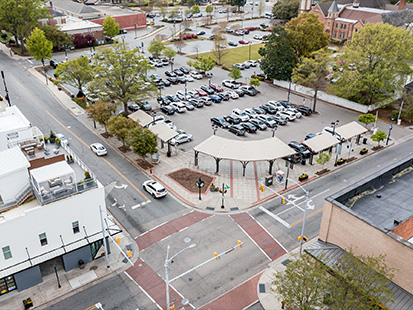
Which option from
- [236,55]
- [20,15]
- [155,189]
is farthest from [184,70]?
[155,189]

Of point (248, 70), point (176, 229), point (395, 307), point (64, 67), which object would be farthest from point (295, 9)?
point (395, 307)

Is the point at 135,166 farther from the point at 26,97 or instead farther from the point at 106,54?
the point at 26,97

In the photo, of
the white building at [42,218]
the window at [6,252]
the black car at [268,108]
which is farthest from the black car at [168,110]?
the window at [6,252]

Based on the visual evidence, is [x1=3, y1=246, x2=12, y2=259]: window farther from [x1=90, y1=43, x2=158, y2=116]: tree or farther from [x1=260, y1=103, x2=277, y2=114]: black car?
[x1=260, y1=103, x2=277, y2=114]: black car

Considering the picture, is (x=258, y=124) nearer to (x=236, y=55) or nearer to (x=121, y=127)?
(x=121, y=127)

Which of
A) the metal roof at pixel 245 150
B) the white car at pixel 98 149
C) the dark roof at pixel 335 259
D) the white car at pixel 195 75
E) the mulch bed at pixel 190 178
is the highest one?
the dark roof at pixel 335 259

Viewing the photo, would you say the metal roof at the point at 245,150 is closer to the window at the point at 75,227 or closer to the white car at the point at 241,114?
the white car at the point at 241,114

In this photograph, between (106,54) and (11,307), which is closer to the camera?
(11,307)
